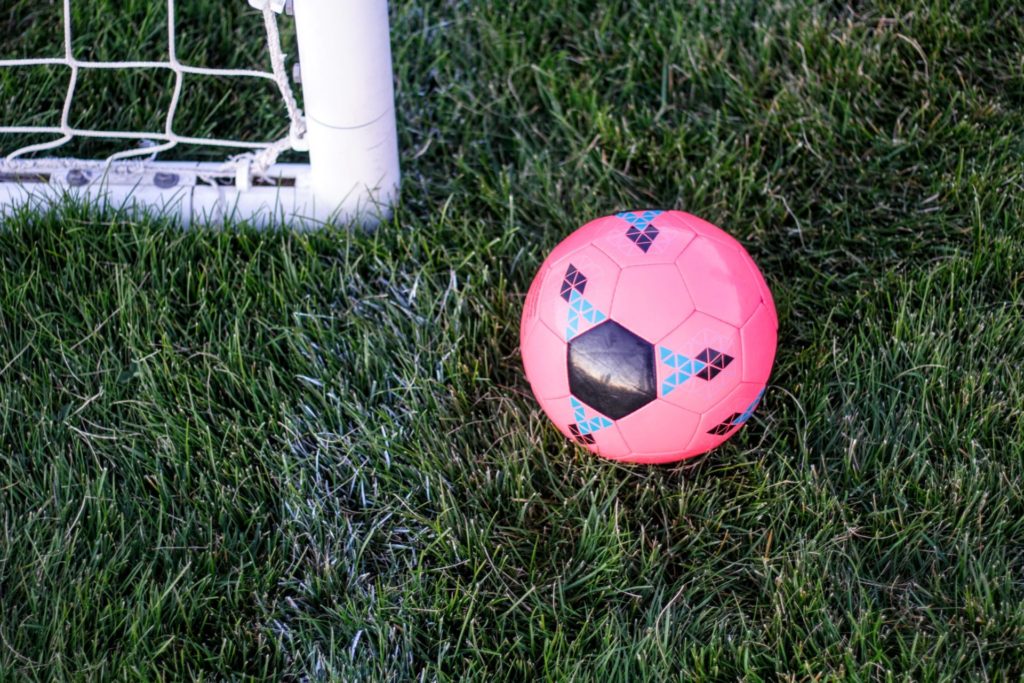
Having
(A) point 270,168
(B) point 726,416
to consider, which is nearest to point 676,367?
(B) point 726,416

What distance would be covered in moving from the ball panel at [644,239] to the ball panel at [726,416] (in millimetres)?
325

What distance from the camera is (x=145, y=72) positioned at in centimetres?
314

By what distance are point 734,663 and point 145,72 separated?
8.24 ft

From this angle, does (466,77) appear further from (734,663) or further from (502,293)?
(734,663)

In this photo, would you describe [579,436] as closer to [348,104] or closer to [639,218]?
[639,218]

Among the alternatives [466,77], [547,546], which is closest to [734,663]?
Answer: [547,546]

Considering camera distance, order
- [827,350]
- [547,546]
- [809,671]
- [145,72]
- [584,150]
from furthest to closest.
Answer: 1. [145,72]
2. [584,150]
3. [827,350]
4. [547,546]
5. [809,671]

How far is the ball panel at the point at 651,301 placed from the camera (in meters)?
2.02

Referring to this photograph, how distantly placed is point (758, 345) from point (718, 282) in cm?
16

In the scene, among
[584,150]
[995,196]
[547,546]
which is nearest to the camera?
[547,546]

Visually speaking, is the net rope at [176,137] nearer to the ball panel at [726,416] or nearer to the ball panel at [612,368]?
the ball panel at [612,368]

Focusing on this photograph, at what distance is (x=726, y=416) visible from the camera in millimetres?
2125

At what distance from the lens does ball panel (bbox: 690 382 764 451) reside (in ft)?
6.88

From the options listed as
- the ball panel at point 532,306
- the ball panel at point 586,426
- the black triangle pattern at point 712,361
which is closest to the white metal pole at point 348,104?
the ball panel at point 532,306
